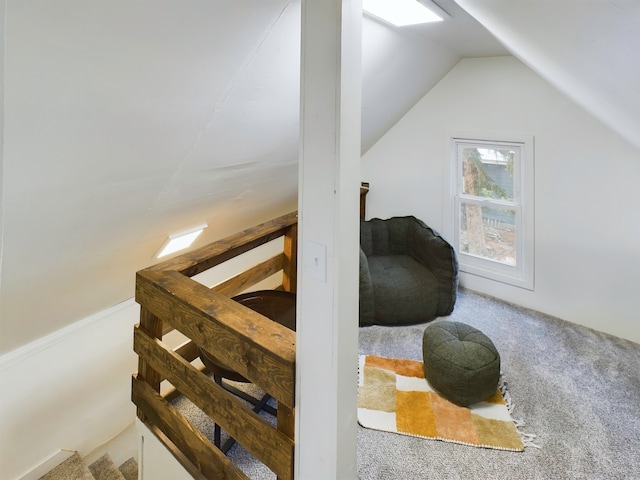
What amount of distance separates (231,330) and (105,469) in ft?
6.24

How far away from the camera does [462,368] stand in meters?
2.24

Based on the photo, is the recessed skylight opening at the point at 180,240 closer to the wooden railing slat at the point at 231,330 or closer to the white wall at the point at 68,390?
the white wall at the point at 68,390

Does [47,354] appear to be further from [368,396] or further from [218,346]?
[368,396]

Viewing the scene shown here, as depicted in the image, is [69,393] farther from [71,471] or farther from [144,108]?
[144,108]

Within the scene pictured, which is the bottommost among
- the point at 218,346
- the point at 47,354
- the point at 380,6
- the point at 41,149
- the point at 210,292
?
the point at 47,354

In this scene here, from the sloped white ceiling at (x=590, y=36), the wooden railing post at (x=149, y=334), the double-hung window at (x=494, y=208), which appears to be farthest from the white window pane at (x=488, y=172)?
the wooden railing post at (x=149, y=334)

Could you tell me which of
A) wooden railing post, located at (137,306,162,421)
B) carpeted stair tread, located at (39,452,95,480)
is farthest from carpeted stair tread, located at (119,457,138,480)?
wooden railing post, located at (137,306,162,421)

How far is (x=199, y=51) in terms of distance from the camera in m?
1.23

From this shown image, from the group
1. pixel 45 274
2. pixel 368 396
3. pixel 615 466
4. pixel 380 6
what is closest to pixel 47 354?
pixel 45 274

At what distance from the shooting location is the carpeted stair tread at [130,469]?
2600 mm

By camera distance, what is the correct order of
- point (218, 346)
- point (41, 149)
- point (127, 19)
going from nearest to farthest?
point (127, 19)
point (41, 149)
point (218, 346)

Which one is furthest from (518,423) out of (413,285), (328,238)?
(328,238)

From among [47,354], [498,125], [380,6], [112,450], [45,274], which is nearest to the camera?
[45,274]

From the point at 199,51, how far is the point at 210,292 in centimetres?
83
